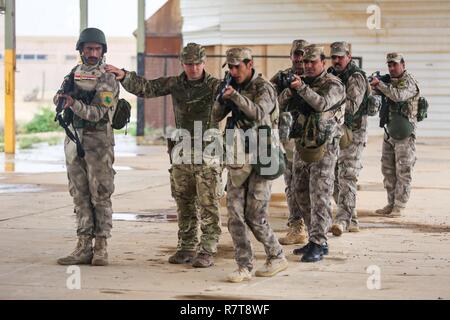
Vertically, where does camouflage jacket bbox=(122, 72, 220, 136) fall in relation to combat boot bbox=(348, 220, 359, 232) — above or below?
above

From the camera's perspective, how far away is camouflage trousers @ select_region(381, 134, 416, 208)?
13061 mm

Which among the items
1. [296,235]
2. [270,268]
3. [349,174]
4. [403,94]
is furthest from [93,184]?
[403,94]

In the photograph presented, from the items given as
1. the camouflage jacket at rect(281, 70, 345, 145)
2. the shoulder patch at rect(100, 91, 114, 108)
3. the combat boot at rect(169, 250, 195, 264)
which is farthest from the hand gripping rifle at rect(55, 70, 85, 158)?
the camouflage jacket at rect(281, 70, 345, 145)

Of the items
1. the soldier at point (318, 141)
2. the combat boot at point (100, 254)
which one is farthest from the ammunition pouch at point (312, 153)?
the combat boot at point (100, 254)

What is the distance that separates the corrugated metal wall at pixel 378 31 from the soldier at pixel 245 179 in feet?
64.4

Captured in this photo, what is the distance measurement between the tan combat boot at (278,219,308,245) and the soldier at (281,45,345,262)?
699 mm

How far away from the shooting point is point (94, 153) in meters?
9.38

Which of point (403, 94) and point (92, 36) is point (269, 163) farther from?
point (403, 94)

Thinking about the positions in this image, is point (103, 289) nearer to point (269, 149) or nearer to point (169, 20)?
point (269, 149)

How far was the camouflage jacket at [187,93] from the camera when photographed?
9.48 meters

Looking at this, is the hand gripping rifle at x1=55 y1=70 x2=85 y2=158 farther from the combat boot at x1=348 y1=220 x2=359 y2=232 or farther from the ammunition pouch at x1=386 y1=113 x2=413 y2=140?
the ammunition pouch at x1=386 y1=113 x2=413 y2=140

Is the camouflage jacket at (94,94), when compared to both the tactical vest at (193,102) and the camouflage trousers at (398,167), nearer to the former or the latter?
the tactical vest at (193,102)
